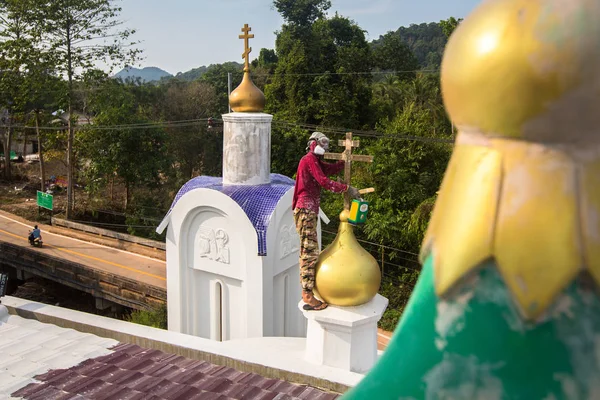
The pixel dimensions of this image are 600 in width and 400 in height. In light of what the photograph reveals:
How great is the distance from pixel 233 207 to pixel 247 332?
74.5 inches

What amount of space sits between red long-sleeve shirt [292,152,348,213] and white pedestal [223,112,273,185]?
137 inches

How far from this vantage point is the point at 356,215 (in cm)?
455

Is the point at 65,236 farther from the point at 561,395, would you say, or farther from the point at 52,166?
the point at 561,395

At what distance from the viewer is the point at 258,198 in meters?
8.05

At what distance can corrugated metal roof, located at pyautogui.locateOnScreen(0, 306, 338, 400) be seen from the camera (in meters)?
4.30

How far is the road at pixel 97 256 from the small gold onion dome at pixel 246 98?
8853 millimetres

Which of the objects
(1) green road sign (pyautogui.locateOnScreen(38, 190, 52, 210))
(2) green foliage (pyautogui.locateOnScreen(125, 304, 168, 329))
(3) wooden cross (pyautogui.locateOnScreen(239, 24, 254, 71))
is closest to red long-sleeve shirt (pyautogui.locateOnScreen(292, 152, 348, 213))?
(3) wooden cross (pyautogui.locateOnScreen(239, 24, 254, 71))

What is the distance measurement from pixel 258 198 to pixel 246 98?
5.74ft

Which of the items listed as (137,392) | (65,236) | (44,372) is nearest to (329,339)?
(137,392)

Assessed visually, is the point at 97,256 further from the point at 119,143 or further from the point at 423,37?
the point at 423,37

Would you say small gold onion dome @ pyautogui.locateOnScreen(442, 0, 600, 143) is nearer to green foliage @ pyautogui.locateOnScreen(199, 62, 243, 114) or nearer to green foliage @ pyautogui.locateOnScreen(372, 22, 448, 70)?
green foliage @ pyautogui.locateOnScreen(199, 62, 243, 114)

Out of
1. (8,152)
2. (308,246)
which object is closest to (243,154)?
(308,246)

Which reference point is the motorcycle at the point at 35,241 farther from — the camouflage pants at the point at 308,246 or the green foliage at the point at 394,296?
the camouflage pants at the point at 308,246

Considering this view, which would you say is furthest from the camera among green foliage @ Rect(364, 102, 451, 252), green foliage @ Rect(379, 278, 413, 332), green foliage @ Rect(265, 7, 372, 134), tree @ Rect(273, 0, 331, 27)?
tree @ Rect(273, 0, 331, 27)
